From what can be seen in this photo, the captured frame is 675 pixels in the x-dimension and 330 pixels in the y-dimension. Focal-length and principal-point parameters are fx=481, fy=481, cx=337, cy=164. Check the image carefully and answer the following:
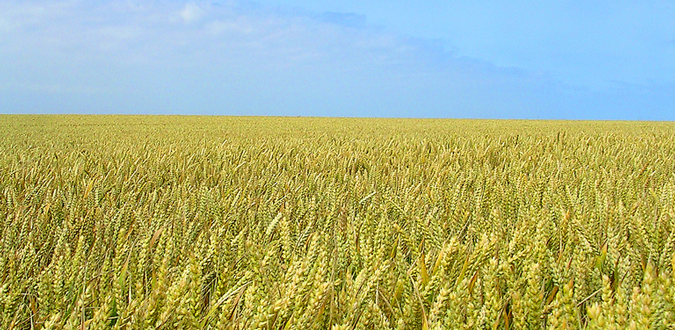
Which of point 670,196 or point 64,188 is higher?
point 670,196

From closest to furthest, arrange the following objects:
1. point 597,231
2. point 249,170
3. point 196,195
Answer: point 597,231 < point 196,195 < point 249,170

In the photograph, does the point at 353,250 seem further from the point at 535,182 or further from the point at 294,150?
the point at 294,150

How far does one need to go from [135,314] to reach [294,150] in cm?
293

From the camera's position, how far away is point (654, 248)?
1.07 m

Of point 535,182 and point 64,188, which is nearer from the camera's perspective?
point 535,182

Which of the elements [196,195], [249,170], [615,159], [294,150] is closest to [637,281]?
[196,195]

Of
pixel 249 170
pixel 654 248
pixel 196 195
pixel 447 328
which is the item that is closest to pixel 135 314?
pixel 447 328

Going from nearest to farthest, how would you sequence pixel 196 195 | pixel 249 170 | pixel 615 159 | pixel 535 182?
1. pixel 196 195
2. pixel 535 182
3. pixel 249 170
4. pixel 615 159

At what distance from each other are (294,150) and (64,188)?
174 cm

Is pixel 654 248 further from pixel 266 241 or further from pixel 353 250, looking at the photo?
pixel 266 241

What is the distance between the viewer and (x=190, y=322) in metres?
0.64

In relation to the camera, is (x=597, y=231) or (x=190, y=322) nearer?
(x=190, y=322)

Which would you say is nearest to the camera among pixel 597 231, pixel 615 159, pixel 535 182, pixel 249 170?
pixel 597 231

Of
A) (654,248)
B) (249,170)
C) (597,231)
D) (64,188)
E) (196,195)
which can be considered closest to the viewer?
(654,248)
